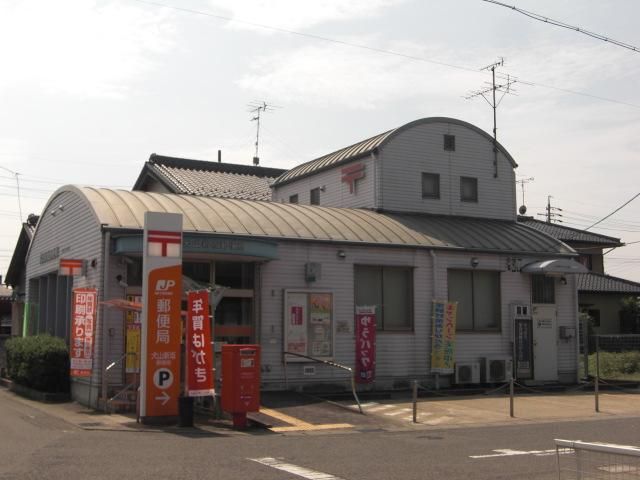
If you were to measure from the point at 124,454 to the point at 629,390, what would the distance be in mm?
16892

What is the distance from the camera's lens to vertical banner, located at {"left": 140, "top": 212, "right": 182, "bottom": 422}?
47.1 ft

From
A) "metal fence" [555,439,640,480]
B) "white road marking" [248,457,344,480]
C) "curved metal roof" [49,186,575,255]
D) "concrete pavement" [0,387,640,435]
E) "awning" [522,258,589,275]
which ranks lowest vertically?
"concrete pavement" [0,387,640,435]

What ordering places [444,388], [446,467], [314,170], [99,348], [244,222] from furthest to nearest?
[314,170]
[444,388]
[244,222]
[99,348]
[446,467]

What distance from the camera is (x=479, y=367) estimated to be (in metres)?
22.0

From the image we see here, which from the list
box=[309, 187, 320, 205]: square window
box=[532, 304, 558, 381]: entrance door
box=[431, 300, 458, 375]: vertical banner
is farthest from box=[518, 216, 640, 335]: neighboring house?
box=[431, 300, 458, 375]: vertical banner

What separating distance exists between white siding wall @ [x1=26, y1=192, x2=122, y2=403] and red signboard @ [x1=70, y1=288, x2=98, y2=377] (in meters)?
0.20

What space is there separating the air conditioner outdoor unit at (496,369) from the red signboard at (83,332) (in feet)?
36.4

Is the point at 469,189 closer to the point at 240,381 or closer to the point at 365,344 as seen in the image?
the point at 365,344

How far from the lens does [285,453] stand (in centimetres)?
1109

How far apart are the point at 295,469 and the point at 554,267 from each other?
49.4 ft

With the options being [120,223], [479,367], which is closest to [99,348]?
[120,223]

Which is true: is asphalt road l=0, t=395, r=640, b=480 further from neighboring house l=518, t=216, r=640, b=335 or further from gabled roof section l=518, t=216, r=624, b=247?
gabled roof section l=518, t=216, r=624, b=247

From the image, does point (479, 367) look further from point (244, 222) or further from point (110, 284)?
point (110, 284)

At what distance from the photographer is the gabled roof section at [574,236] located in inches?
1740
